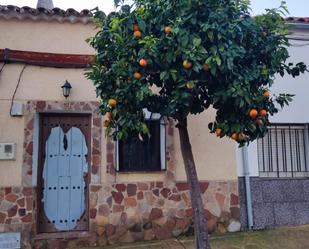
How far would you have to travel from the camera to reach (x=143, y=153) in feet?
22.8

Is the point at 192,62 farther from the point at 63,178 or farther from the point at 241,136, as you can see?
the point at 63,178

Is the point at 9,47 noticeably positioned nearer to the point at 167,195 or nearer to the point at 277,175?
the point at 167,195

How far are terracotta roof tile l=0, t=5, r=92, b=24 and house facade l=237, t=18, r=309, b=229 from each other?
4452mm

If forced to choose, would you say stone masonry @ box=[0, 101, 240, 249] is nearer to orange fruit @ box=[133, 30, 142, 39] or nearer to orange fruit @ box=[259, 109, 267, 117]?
orange fruit @ box=[133, 30, 142, 39]

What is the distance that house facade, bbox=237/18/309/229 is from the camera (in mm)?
7055

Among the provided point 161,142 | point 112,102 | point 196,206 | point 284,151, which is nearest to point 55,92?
point 161,142

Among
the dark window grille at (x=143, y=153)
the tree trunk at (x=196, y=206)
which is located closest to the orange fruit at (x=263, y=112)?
the tree trunk at (x=196, y=206)

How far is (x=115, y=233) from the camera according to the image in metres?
6.48

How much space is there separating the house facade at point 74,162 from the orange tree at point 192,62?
7.85ft

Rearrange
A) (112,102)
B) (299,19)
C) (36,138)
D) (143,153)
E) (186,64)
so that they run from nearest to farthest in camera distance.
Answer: (186,64)
(112,102)
(36,138)
(143,153)
(299,19)

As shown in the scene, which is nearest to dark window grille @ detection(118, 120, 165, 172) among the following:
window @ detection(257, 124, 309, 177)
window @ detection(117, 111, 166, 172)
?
window @ detection(117, 111, 166, 172)

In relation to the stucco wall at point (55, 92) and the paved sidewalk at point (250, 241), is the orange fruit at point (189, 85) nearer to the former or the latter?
the stucco wall at point (55, 92)

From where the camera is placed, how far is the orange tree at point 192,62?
392 centimetres

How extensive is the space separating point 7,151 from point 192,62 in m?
4.29
